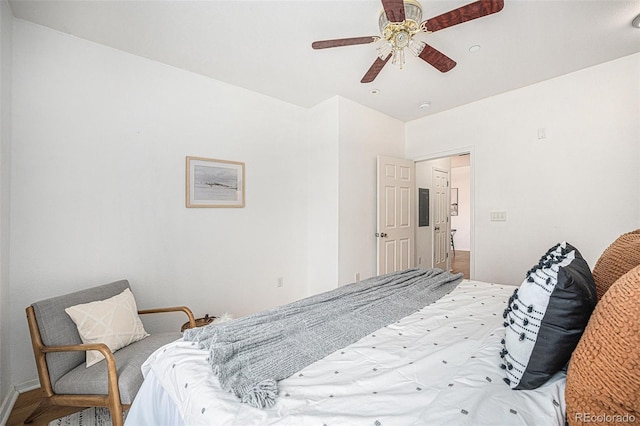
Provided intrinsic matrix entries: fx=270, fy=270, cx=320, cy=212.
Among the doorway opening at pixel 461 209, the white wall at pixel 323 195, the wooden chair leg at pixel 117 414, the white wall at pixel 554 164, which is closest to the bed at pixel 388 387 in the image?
the wooden chair leg at pixel 117 414

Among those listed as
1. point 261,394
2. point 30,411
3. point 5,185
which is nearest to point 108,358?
point 30,411

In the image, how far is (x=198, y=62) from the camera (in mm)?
2559

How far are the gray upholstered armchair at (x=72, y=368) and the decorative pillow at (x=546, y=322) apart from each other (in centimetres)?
185

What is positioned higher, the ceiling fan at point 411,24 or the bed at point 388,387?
the ceiling fan at point 411,24

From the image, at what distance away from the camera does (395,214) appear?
3889 mm

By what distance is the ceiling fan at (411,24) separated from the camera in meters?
1.43

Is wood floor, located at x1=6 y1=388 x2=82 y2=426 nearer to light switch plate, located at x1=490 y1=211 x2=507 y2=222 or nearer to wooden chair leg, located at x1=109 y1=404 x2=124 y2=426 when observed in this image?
wooden chair leg, located at x1=109 y1=404 x2=124 y2=426

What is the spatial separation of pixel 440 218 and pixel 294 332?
Result: 4.73 m

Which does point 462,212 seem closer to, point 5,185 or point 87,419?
point 87,419

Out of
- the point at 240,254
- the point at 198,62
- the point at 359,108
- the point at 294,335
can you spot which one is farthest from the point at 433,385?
the point at 359,108

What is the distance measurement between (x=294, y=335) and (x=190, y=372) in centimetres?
47

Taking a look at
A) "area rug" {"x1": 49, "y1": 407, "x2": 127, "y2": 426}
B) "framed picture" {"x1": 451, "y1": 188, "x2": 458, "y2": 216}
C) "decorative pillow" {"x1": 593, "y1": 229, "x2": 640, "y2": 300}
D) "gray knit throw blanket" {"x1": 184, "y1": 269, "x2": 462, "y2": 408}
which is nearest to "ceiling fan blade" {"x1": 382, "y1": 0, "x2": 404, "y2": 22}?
"decorative pillow" {"x1": 593, "y1": 229, "x2": 640, "y2": 300}

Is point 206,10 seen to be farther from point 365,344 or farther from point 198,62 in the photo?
point 365,344

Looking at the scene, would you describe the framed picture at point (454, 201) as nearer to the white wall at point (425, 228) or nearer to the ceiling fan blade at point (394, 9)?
the white wall at point (425, 228)
